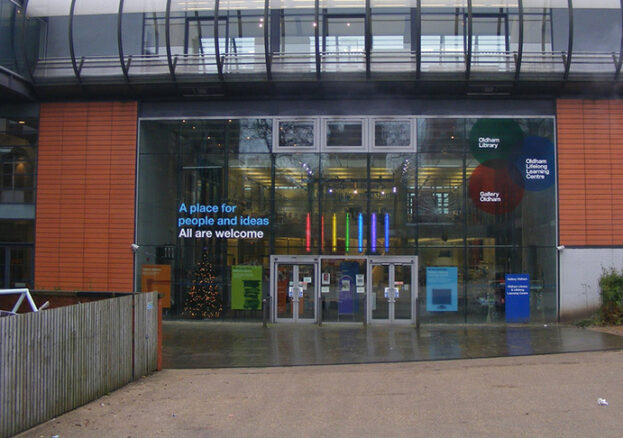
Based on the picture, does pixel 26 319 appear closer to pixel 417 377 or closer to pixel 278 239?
pixel 417 377

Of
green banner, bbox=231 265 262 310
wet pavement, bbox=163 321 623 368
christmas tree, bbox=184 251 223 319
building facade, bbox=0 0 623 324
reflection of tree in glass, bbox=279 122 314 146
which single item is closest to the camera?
wet pavement, bbox=163 321 623 368

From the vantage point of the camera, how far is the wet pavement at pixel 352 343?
444 inches

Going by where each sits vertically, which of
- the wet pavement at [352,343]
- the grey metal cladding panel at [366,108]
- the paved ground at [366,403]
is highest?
the grey metal cladding panel at [366,108]

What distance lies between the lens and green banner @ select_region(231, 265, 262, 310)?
16.6m

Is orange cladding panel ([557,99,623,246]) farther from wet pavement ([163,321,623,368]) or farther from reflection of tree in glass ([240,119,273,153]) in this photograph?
reflection of tree in glass ([240,119,273,153])

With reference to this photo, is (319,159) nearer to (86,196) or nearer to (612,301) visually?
(86,196)

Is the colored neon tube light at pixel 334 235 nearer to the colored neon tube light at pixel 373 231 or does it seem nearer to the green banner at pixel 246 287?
the colored neon tube light at pixel 373 231

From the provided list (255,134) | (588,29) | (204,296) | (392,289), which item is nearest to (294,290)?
(204,296)

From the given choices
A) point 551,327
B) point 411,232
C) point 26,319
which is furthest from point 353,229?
point 26,319

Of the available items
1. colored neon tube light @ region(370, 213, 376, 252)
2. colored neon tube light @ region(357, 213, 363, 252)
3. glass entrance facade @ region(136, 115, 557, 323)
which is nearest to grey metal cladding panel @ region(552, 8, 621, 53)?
glass entrance facade @ region(136, 115, 557, 323)

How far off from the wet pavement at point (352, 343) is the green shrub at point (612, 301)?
38.7 inches

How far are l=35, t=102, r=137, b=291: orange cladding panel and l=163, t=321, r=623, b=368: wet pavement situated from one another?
293 centimetres

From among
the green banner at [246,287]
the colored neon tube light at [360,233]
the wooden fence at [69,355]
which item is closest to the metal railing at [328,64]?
the colored neon tube light at [360,233]

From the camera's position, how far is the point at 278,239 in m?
16.6
